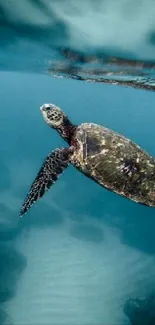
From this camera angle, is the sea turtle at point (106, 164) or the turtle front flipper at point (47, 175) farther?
the turtle front flipper at point (47, 175)

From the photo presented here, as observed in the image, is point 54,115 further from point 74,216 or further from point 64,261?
point 74,216

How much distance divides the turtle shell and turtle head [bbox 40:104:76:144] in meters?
0.46

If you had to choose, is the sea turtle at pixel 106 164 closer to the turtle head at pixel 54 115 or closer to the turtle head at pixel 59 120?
the turtle head at pixel 59 120

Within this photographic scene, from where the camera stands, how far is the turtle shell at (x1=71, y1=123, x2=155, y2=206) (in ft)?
22.7

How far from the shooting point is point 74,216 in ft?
124

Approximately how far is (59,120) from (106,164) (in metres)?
1.46

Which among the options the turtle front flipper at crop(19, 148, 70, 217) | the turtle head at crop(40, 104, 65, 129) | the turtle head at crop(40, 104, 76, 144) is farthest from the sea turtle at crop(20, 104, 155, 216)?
the turtle head at crop(40, 104, 65, 129)

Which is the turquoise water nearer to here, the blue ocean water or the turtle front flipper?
the blue ocean water

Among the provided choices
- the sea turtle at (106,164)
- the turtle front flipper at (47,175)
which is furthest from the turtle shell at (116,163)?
the turtle front flipper at (47,175)

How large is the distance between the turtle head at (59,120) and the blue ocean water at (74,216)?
10.0 ft

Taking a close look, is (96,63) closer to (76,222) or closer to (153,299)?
(153,299)

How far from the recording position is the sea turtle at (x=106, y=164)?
22.7 ft

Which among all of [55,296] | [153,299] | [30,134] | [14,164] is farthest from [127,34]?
[30,134]

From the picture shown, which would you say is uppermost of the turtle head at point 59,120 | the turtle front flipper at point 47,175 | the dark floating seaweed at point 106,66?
the dark floating seaweed at point 106,66
